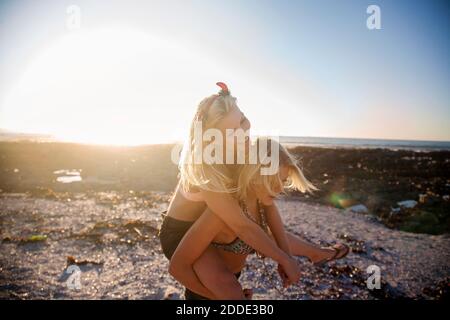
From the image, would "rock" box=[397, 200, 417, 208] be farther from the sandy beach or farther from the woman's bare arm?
the woman's bare arm

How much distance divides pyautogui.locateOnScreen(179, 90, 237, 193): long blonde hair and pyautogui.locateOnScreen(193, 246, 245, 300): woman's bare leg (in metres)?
0.60

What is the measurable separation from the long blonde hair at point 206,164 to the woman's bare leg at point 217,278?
0.60 meters

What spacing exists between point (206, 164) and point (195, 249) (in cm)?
74

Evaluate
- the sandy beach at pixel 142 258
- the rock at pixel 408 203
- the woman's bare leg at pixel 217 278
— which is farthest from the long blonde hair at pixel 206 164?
the rock at pixel 408 203

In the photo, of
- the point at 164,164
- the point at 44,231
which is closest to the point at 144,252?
the point at 44,231

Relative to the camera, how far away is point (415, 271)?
7418 mm

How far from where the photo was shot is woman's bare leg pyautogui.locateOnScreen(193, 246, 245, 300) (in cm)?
240

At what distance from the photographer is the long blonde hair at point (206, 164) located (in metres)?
2.54

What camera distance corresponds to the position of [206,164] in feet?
8.66

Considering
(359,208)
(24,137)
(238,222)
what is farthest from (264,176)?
(24,137)
